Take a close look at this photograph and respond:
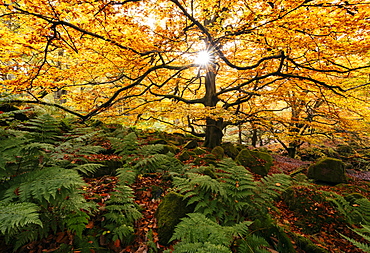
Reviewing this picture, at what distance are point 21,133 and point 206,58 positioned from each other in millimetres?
6921

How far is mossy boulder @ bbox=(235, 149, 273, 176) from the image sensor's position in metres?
6.97

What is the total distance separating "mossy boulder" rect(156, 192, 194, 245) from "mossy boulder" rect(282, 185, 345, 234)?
3.04 m

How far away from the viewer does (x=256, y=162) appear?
7.38 meters

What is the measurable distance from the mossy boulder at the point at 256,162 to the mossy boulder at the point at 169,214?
5.07 metres

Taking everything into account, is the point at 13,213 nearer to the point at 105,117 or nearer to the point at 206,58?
the point at 105,117

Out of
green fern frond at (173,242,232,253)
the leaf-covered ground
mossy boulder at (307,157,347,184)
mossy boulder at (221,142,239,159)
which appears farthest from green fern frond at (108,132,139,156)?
mossy boulder at (307,157,347,184)

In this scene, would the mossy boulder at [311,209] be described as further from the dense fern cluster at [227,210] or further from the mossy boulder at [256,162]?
the mossy boulder at [256,162]

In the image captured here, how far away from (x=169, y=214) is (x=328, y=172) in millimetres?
8510

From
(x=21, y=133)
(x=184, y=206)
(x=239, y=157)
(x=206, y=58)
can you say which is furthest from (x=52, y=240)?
(x=206, y=58)

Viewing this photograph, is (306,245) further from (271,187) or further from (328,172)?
(328,172)

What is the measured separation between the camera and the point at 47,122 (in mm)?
2773

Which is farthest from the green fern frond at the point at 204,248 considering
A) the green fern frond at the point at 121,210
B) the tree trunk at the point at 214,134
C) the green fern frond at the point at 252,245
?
the tree trunk at the point at 214,134

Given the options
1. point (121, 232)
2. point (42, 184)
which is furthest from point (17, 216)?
point (121, 232)

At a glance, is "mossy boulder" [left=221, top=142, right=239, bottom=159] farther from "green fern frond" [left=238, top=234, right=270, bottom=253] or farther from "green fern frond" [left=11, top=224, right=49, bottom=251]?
"green fern frond" [left=11, top=224, right=49, bottom=251]
